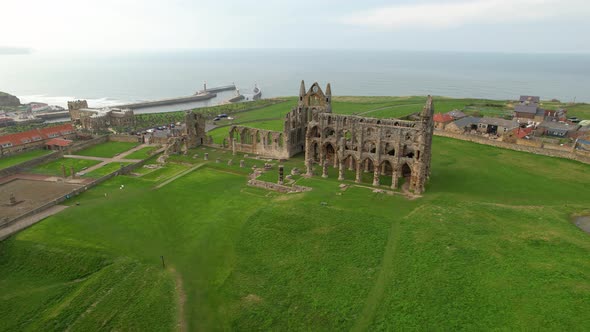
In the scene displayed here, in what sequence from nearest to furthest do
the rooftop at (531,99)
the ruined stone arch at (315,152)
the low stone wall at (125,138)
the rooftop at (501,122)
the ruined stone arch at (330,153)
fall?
1. the ruined stone arch at (330,153)
2. the ruined stone arch at (315,152)
3. the low stone wall at (125,138)
4. the rooftop at (501,122)
5. the rooftop at (531,99)

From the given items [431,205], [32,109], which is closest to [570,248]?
[431,205]

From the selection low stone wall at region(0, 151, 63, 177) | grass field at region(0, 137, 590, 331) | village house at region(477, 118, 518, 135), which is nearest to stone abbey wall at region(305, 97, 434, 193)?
grass field at region(0, 137, 590, 331)

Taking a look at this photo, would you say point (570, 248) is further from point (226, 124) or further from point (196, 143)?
point (226, 124)

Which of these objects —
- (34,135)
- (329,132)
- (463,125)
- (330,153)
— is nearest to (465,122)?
(463,125)

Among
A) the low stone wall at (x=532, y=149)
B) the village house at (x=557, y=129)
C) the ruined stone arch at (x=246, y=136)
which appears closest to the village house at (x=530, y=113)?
the village house at (x=557, y=129)

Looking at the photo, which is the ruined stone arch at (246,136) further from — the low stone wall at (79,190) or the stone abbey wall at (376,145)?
the low stone wall at (79,190)
